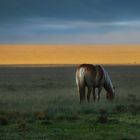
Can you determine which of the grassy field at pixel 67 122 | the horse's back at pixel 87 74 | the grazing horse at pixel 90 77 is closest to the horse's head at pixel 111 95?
the grazing horse at pixel 90 77

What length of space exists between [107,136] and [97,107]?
7.05 metres

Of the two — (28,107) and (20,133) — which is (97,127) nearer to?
(20,133)

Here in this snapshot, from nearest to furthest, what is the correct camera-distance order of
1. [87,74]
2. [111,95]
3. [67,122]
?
1. [67,122]
2. [87,74]
3. [111,95]

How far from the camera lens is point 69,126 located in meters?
15.0

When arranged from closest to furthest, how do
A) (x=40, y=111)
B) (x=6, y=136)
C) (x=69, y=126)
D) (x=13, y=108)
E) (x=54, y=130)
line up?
(x=6, y=136)
(x=54, y=130)
(x=69, y=126)
(x=40, y=111)
(x=13, y=108)

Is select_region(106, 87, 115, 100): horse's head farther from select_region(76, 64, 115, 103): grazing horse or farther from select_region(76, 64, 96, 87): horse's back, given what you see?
select_region(76, 64, 96, 87): horse's back

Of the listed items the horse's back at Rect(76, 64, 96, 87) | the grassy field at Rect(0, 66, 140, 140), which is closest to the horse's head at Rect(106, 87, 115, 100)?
the horse's back at Rect(76, 64, 96, 87)

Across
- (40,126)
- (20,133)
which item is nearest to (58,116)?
(40,126)

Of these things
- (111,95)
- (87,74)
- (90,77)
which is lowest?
(111,95)

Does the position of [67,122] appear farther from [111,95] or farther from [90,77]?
[111,95]

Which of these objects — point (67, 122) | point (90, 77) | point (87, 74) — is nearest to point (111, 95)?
point (90, 77)

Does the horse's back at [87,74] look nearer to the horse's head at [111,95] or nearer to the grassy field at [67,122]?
the horse's head at [111,95]

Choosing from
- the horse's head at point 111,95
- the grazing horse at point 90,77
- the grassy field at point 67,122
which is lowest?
the grassy field at point 67,122

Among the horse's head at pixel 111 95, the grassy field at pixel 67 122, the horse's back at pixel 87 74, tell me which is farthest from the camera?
the horse's head at pixel 111 95
